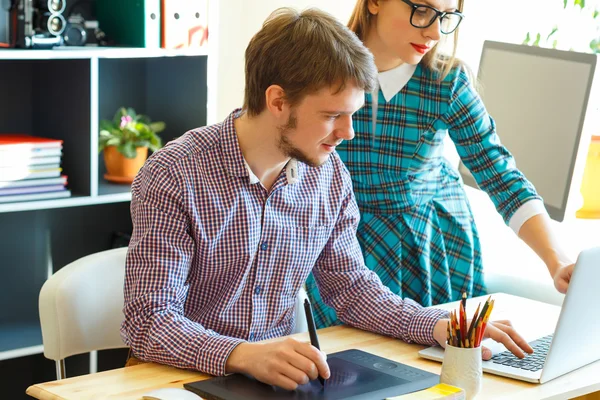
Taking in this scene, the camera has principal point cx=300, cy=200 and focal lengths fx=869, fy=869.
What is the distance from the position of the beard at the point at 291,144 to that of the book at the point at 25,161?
1.16 meters

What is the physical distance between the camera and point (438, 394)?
1293 mm

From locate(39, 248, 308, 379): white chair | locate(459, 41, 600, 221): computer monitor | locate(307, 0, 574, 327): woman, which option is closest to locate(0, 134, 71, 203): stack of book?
locate(39, 248, 308, 379): white chair

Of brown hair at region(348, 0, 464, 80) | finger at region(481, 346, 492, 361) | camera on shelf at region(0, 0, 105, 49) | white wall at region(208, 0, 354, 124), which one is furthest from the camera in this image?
white wall at region(208, 0, 354, 124)

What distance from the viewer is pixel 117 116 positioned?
2.83 meters

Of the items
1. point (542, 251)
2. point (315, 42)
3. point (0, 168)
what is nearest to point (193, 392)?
point (315, 42)

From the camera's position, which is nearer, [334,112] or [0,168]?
[334,112]

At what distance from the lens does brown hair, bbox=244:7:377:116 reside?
5.04ft

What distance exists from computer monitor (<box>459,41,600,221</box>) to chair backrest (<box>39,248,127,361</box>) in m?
1.10

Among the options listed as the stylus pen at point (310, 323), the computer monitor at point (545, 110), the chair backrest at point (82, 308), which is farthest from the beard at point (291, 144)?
the computer monitor at point (545, 110)

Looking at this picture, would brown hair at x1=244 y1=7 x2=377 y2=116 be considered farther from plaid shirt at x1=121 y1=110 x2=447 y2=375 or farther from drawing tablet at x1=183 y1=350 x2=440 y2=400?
drawing tablet at x1=183 y1=350 x2=440 y2=400

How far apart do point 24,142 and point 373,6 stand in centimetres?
116

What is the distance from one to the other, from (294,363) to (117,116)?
66.5 inches

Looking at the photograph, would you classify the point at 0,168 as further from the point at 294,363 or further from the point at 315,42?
the point at 294,363

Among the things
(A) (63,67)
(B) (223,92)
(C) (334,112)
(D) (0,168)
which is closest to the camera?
(C) (334,112)
